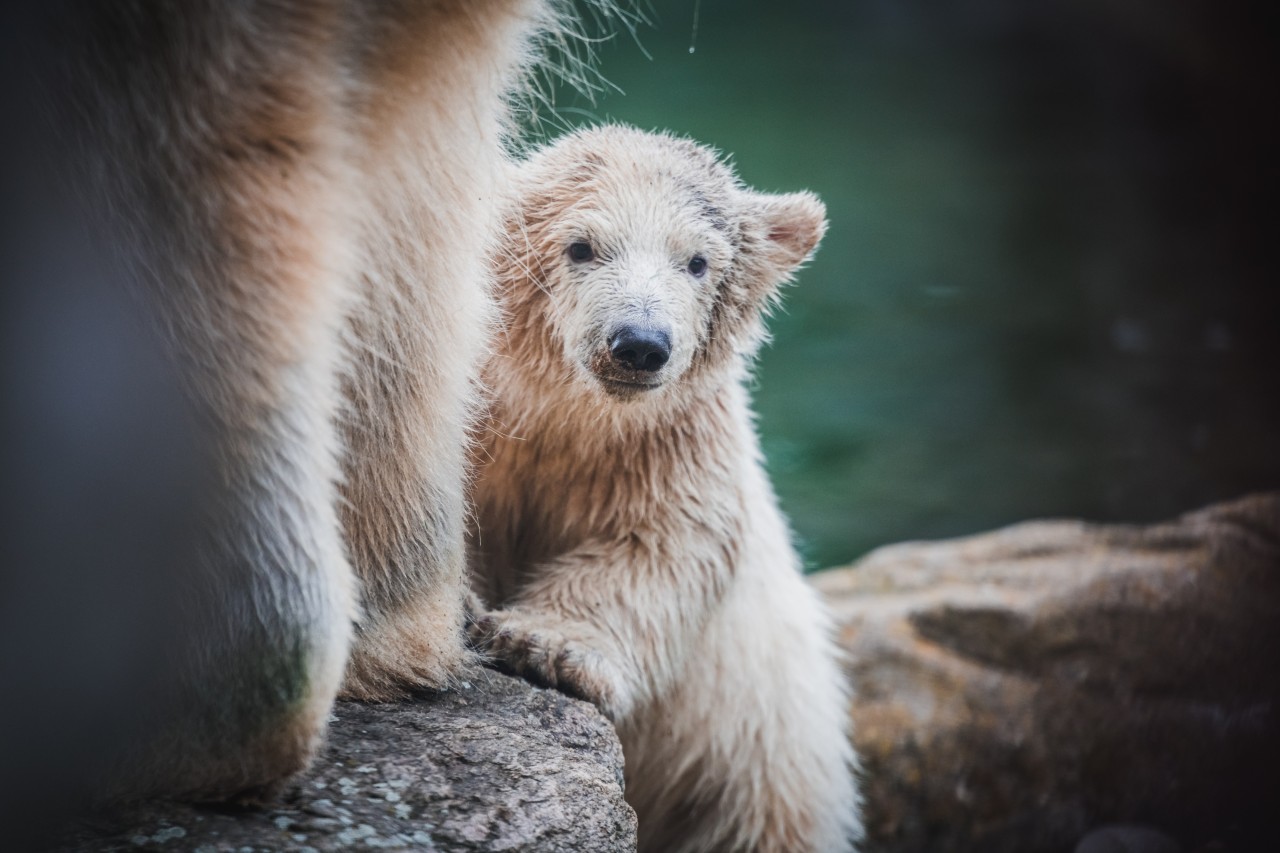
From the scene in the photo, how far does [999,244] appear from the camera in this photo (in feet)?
20.5

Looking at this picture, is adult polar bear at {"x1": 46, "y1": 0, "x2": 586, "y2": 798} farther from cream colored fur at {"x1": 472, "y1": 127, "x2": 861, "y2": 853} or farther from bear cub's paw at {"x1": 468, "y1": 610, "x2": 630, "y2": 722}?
cream colored fur at {"x1": 472, "y1": 127, "x2": 861, "y2": 853}

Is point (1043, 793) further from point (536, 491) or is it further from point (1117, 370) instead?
point (1117, 370)

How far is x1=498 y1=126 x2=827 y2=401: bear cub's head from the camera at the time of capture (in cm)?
267

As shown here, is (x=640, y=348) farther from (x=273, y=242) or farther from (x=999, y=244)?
(x=999, y=244)

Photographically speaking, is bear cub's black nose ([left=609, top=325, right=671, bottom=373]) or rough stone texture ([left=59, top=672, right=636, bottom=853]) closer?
rough stone texture ([left=59, top=672, right=636, bottom=853])

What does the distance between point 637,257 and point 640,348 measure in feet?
1.18

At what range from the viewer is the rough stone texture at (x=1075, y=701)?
360cm

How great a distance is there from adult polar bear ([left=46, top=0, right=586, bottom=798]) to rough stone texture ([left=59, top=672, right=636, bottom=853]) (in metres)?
0.07

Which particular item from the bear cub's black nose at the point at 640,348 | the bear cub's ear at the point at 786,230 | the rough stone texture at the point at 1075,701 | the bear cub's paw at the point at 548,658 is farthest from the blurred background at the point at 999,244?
the bear cub's paw at the point at 548,658

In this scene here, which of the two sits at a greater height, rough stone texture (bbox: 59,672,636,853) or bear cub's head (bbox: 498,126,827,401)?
bear cub's head (bbox: 498,126,827,401)

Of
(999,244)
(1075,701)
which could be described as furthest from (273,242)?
(999,244)

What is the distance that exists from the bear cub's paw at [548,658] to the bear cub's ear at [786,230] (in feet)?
3.88

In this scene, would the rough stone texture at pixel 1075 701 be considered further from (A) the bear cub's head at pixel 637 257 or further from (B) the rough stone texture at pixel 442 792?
(B) the rough stone texture at pixel 442 792

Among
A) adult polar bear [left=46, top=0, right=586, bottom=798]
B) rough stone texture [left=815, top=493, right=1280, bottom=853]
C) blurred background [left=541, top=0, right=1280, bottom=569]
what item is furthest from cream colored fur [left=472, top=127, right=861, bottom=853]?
blurred background [left=541, top=0, right=1280, bottom=569]
